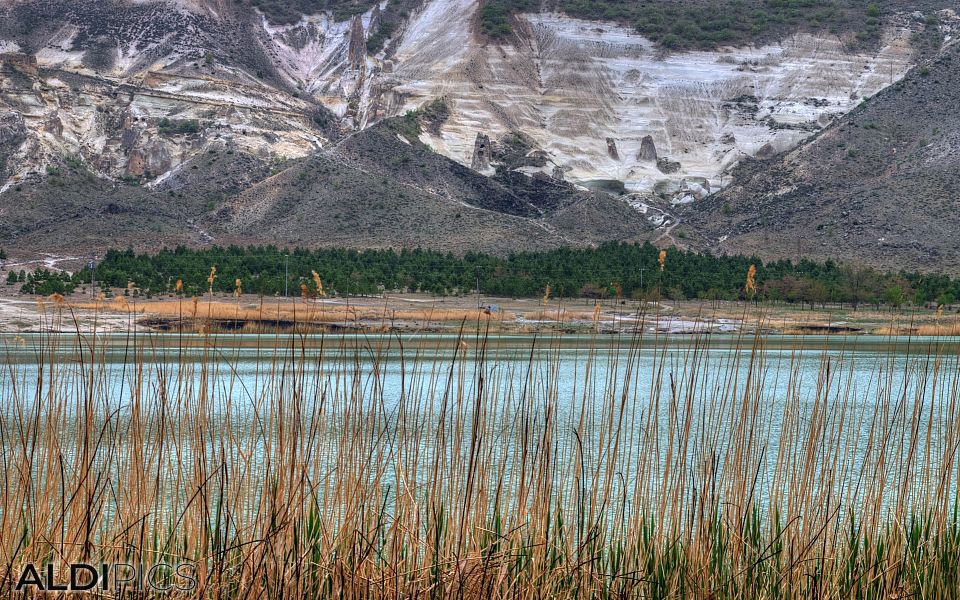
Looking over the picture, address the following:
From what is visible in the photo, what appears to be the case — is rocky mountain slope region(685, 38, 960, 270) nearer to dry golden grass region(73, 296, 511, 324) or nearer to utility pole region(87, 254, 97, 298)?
dry golden grass region(73, 296, 511, 324)

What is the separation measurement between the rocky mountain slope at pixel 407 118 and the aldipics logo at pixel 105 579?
61.7m

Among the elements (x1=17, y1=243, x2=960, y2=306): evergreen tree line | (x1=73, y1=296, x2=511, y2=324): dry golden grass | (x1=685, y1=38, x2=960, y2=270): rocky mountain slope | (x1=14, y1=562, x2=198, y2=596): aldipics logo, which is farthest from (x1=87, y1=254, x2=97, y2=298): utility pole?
(x1=685, y1=38, x2=960, y2=270): rocky mountain slope

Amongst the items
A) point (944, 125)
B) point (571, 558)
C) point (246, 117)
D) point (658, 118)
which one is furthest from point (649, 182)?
point (571, 558)

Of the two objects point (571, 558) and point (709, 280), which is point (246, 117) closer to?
point (709, 280)

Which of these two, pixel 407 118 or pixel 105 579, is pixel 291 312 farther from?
pixel 407 118

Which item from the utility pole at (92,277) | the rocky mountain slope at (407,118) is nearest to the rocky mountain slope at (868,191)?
the rocky mountain slope at (407,118)

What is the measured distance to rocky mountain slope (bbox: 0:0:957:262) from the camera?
77.2 m

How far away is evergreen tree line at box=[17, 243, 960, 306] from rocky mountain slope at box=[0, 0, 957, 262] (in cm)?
917

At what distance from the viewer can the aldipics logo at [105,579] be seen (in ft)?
19.6

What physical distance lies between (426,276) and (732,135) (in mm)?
55875

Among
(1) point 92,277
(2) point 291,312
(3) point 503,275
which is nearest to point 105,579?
(2) point 291,312

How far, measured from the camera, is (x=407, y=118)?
94188 millimetres

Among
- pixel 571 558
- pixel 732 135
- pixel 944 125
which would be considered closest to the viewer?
pixel 571 558

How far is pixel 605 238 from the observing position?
77.8 metres
